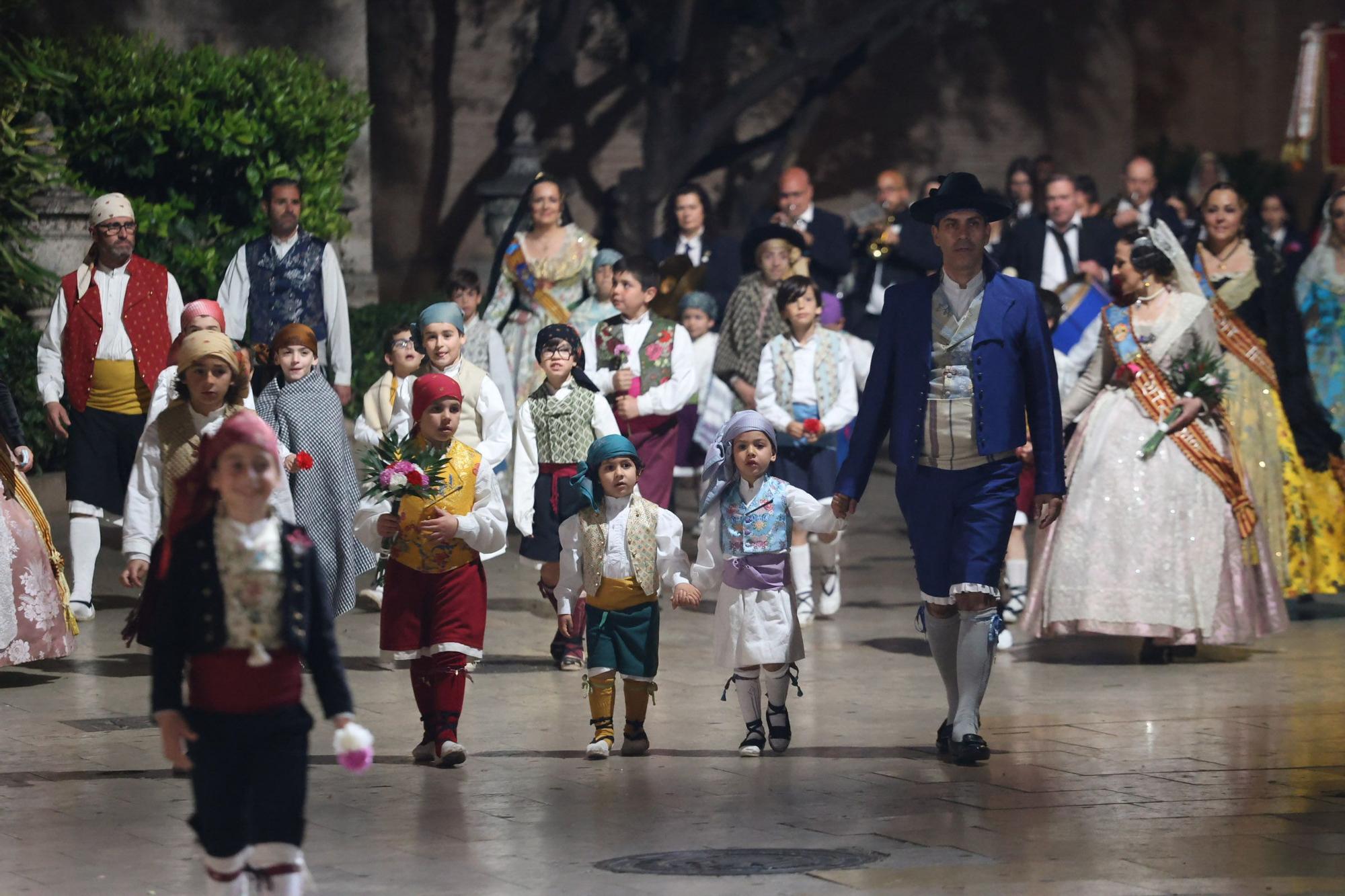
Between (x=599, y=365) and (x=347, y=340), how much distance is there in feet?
4.04

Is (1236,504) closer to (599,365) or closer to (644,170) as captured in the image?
(599,365)

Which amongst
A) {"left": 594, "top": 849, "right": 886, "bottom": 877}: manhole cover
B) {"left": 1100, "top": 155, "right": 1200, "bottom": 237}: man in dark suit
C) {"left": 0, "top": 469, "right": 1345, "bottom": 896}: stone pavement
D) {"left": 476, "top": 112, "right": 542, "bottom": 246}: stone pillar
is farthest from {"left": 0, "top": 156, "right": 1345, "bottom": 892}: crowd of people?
{"left": 476, "top": 112, "right": 542, "bottom": 246}: stone pillar

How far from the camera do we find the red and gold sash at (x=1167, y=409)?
10.3 m

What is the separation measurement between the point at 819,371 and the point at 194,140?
5.01 m

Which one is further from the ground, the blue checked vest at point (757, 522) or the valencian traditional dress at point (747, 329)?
the valencian traditional dress at point (747, 329)

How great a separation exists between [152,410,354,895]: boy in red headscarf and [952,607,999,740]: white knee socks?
10.1ft

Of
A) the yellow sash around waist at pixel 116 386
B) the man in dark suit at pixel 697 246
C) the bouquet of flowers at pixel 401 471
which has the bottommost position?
the bouquet of flowers at pixel 401 471

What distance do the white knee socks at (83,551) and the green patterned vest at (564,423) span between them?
93.1 inches

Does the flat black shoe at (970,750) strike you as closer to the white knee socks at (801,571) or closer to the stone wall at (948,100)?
the white knee socks at (801,571)

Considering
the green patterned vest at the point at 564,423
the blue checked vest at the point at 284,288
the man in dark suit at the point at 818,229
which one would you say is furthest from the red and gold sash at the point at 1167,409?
the man in dark suit at the point at 818,229

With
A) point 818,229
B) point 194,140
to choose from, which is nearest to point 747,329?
point 818,229

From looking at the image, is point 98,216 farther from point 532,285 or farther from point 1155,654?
point 1155,654

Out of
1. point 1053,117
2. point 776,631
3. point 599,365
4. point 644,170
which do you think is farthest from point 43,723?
point 1053,117

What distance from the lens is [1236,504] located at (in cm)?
1046
